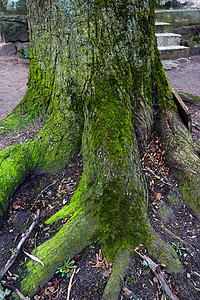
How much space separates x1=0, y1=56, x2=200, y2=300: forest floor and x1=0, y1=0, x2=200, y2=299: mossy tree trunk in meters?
0.08

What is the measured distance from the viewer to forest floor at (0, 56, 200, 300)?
1753mm

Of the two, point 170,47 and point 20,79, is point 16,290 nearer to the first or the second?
point 20,79

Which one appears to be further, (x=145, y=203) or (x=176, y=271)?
(x=145, y=203)

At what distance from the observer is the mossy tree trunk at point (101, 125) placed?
6.39ft

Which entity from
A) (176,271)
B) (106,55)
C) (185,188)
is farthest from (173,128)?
(176,271)

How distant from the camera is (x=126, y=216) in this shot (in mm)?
1974

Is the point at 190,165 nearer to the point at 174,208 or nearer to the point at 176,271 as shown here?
the point at 174,208

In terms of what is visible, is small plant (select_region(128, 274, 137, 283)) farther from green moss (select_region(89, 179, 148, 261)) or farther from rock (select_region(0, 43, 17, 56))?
rock (select_region(0, 43, 17, 56))

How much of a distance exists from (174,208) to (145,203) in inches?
14.4

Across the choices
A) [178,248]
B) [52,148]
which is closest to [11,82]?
[52,148]

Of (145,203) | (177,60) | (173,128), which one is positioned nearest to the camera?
(145,203)

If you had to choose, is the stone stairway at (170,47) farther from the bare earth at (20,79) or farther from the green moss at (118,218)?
the green moss at (118,218)

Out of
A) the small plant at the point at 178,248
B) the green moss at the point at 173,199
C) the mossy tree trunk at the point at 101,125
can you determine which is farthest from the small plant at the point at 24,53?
the small plant at the point at 178,248

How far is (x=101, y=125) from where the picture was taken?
2301 millimetres
